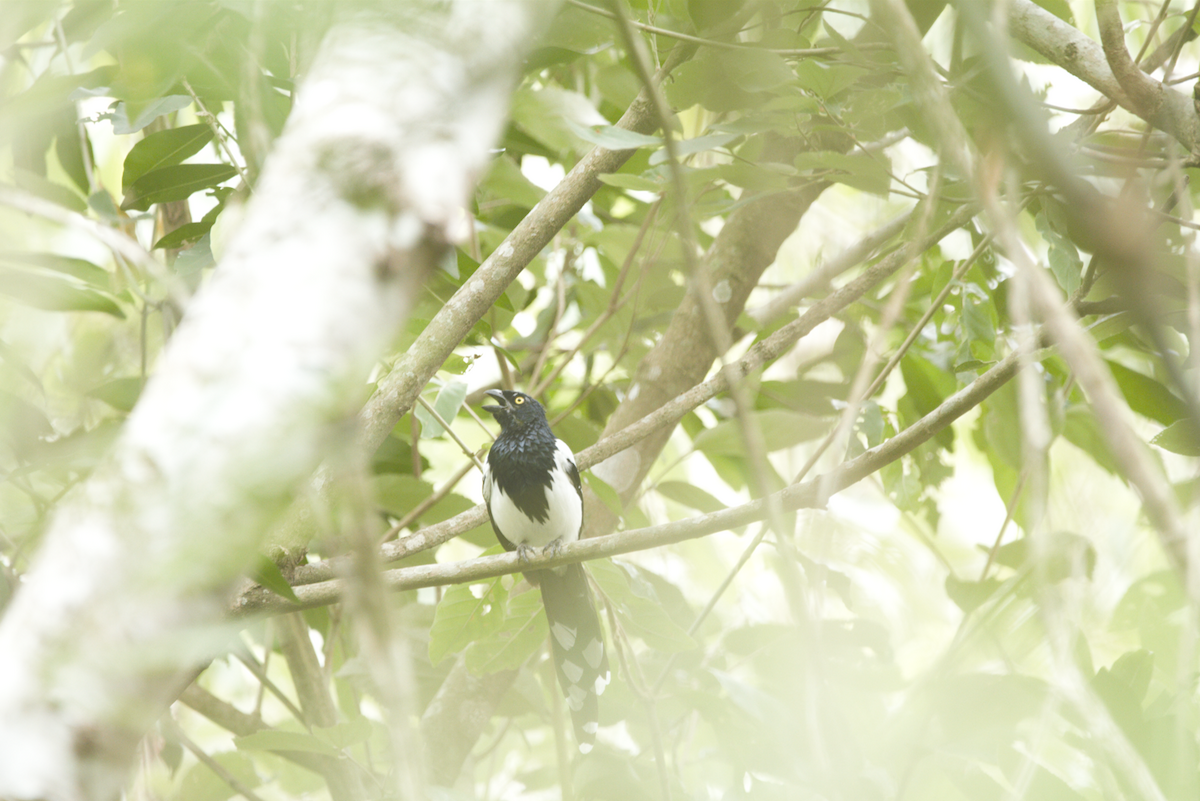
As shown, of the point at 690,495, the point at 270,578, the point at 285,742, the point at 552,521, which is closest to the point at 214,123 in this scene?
the point at 270,578

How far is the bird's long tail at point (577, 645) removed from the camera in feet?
10.4

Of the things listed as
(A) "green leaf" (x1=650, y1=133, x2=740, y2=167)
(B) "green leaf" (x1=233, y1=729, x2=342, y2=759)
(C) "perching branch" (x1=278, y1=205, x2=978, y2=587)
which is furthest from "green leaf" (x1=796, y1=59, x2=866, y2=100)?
(B) "green leaf" (x1=233, y1=729, x2=342, y2=759)

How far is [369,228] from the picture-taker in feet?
2.41

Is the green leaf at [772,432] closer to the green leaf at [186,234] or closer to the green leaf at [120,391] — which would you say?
the green leaf at [186,234]

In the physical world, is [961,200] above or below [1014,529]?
above

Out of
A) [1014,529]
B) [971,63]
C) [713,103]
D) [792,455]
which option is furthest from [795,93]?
[1014,529]

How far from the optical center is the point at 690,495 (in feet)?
10.9

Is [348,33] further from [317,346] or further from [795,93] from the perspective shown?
[795,93]

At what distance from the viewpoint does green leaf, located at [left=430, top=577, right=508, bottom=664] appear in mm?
2645

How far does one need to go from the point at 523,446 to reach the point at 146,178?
1820 mm

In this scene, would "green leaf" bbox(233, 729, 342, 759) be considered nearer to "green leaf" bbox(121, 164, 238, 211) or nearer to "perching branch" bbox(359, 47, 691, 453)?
"perching branch" bbox(359, 47, 691, 453)

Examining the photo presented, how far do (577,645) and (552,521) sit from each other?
0.61 metres

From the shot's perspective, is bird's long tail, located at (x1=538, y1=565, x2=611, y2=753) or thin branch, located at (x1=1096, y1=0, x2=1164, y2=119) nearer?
thin branch, located at (x1=1096, y1=0, x2=1164, y2=119)

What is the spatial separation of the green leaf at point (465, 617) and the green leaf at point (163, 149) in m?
1.42
